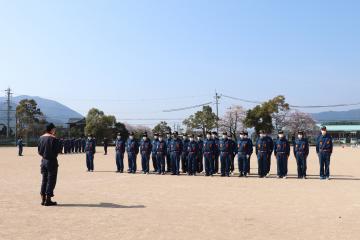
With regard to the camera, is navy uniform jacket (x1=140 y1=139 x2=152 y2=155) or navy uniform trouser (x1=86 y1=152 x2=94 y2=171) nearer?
navy uniform jacket (x1=140 y1=139 x2=152 y2=155)

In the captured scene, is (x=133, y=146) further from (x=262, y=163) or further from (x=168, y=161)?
(x=262, y=163)

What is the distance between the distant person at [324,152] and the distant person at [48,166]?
10.00 metres

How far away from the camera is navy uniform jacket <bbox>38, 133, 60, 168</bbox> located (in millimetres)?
9812

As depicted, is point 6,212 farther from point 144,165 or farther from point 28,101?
point 28,101

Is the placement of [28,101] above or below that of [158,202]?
above

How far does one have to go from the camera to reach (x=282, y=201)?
10.1 metres

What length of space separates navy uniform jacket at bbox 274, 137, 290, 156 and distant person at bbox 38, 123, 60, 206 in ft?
31.2

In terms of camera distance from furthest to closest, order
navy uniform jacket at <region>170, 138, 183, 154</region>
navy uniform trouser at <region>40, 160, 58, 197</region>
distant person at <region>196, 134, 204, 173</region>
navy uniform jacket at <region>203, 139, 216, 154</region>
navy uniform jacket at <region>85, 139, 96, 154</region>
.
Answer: navy uniform jacket at <region>85, 139, 96, 154</region>, distant person at <region>196, 134, 204, 173</region>, navy uniform jacket at <region>170, 138, 183, 154</region>, navy uniform jacket at <region>203, 139, 216, 154</region>, navy uniform trouser at <region>40, 160, 58, 197</region>

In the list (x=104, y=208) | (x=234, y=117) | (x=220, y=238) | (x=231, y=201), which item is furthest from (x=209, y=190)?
(x=234, y=117)

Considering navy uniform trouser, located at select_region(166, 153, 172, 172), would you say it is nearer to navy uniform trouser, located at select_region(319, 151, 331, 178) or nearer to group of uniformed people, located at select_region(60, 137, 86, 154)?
navy uniform trouser, located at select_region(319, 151, 331, 178)

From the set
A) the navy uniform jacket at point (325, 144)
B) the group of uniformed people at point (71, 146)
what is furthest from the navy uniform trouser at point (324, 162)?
the group of uniformed people at point (71, 146)

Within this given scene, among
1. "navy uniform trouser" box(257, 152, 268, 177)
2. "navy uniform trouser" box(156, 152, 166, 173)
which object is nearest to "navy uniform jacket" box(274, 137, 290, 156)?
"navy uniform trouser" box(257, 152, 268, 177)

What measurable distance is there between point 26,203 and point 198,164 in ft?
32.3

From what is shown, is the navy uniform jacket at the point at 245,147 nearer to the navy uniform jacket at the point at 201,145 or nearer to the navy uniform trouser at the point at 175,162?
the navy uniform jacket at the point at 201,145
